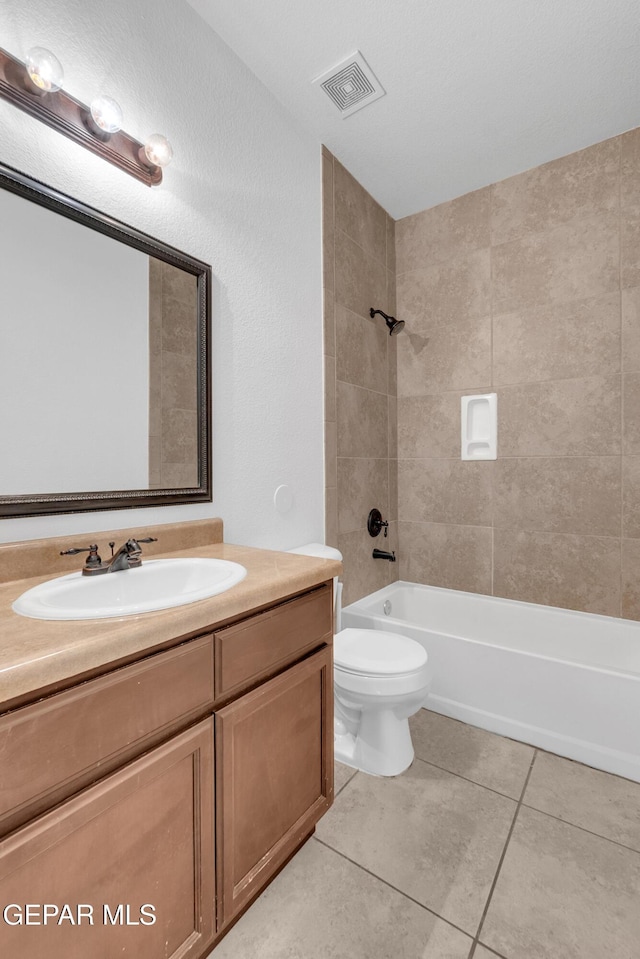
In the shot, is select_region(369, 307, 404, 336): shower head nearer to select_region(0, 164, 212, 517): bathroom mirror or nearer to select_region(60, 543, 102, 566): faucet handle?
select_region(0, 164, 212, 517): bathroom mirror

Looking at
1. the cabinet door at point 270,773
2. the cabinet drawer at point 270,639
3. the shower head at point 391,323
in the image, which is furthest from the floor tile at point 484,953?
the shower head at point 391,323

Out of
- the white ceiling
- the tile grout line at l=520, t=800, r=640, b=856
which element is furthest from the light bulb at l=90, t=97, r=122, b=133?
the tile grout line at l=520, t=800, r=640, b=856

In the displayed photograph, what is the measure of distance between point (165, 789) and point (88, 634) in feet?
1.22

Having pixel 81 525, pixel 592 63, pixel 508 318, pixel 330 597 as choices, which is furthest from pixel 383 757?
pixel 592 63

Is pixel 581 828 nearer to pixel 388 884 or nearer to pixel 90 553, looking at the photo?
pixel 388 884

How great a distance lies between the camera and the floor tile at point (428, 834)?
118cm

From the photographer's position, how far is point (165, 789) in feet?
2.74

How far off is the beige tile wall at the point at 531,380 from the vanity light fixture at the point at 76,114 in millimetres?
1826

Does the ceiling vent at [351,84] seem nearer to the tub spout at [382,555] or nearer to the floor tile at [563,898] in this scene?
the tub spout at [382,555]

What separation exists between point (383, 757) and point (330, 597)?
81cm

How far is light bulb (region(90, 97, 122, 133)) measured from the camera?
1.17 metres

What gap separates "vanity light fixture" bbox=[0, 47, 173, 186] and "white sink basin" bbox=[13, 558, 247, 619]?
46.0 inches

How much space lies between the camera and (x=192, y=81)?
4.99ft

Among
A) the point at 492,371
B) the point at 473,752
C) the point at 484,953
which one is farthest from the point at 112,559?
the point at 492,371
